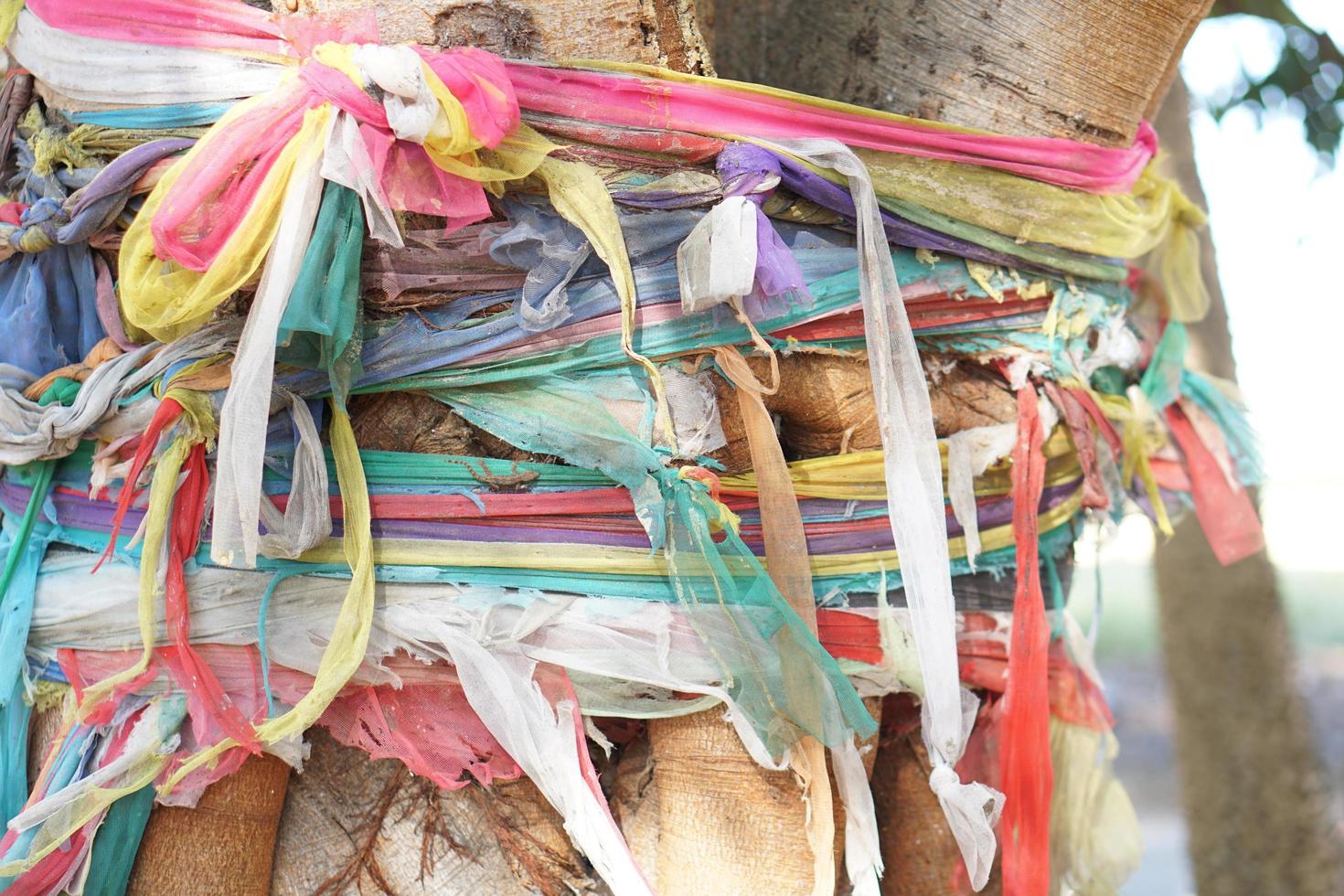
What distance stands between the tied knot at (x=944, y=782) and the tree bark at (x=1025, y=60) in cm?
79

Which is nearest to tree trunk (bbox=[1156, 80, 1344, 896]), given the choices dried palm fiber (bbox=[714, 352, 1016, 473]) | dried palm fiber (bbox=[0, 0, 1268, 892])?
dried palm fiber (bbox=[714, 352, 1016, 473])

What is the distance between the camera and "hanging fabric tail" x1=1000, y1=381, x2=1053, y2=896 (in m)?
1.46

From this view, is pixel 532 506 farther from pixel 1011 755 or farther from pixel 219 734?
pixel 1011 755

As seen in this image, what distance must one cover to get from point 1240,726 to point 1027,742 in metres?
2.46

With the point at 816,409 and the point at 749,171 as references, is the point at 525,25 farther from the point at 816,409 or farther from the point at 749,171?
Answer: the point at 816,409

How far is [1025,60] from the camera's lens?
4.97 ft

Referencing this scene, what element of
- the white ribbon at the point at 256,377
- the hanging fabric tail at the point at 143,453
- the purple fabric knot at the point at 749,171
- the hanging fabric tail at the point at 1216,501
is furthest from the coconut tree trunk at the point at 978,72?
the hanging fabric tail at the point at 143,453

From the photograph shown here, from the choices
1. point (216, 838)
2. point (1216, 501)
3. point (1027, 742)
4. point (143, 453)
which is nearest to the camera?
point (143, 453)

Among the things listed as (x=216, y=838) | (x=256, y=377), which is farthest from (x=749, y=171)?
(x=216, y=838)

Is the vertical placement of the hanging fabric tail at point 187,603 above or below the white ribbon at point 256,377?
below

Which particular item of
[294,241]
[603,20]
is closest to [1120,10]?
[603,20]

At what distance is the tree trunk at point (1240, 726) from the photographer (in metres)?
3.44

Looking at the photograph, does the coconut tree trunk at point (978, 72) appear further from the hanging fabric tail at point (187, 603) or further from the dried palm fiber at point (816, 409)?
the hanging fabric tail at point (187, 603)

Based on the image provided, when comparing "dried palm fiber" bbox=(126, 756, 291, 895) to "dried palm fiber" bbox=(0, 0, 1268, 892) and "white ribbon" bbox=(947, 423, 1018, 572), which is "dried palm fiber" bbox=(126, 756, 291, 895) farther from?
"white ribbon" bbox=(947, 423, 1018, 572)
